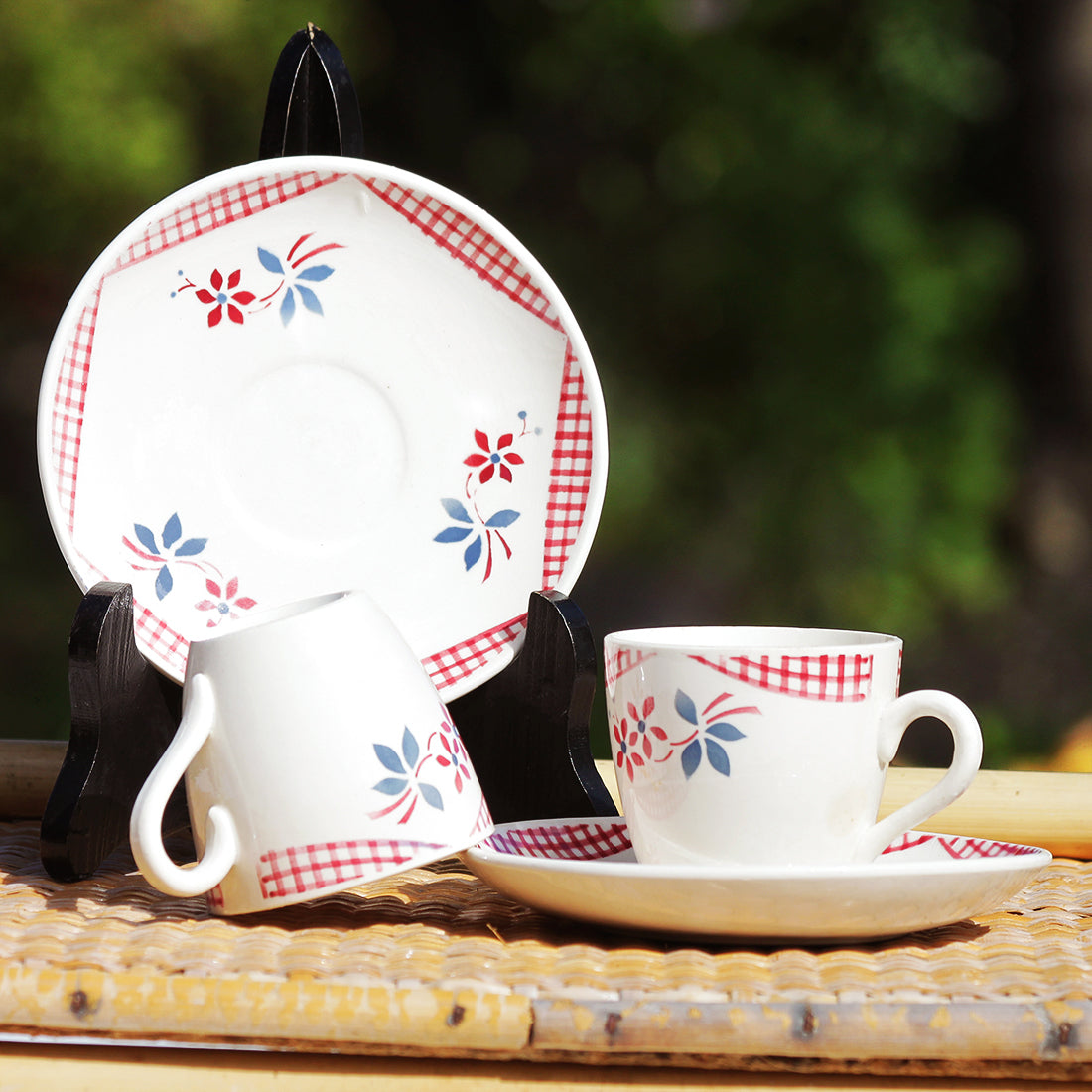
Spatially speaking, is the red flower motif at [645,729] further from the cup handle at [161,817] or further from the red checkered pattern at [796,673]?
the cup handle at [161,817]

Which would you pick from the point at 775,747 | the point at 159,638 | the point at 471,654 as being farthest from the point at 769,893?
the point at 159,638

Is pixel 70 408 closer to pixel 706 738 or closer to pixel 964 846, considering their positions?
pixel 706 738

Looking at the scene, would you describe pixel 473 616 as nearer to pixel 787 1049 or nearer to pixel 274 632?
pixel 274 632

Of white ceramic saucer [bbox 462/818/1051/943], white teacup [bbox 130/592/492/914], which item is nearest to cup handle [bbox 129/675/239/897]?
white teacup [bbox 130/592/492/914]

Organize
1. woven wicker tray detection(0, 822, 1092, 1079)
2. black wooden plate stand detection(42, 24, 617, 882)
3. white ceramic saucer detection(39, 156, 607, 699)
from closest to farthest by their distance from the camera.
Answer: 1. woven wicker tray detection(0, 822, 1092, 1079)
2. black wooden plate stand detection(42, 24, 617, 882)
3. white ceramic saucer detection(39, 156, 607, 699)

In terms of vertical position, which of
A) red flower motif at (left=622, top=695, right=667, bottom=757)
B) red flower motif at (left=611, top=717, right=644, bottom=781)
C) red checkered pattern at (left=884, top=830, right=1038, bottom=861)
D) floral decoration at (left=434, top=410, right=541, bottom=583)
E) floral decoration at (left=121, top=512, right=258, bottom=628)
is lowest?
red checkered pattern at (left=884, top=830, right=1038, bottom=861)

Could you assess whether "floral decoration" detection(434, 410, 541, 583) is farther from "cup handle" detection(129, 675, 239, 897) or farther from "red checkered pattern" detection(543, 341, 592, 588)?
"cup handle" detection(129, 675, 239, 897)

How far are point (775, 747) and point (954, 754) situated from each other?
0.08 meters

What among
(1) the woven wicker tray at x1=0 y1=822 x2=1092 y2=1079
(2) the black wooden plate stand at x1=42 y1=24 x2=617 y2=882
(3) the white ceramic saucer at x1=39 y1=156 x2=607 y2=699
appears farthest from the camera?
(3) the white ceramic saucer at x1=39 y1=156 x2=607 y2=699

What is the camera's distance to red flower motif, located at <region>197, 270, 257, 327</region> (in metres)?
0.78

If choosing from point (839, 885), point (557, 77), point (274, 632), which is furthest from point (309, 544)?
point (557, 77)

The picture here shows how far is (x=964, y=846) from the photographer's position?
0.61 m

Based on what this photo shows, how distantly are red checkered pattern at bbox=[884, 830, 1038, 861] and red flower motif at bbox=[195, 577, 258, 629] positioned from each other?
38cm

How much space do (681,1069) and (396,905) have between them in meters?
0.19
